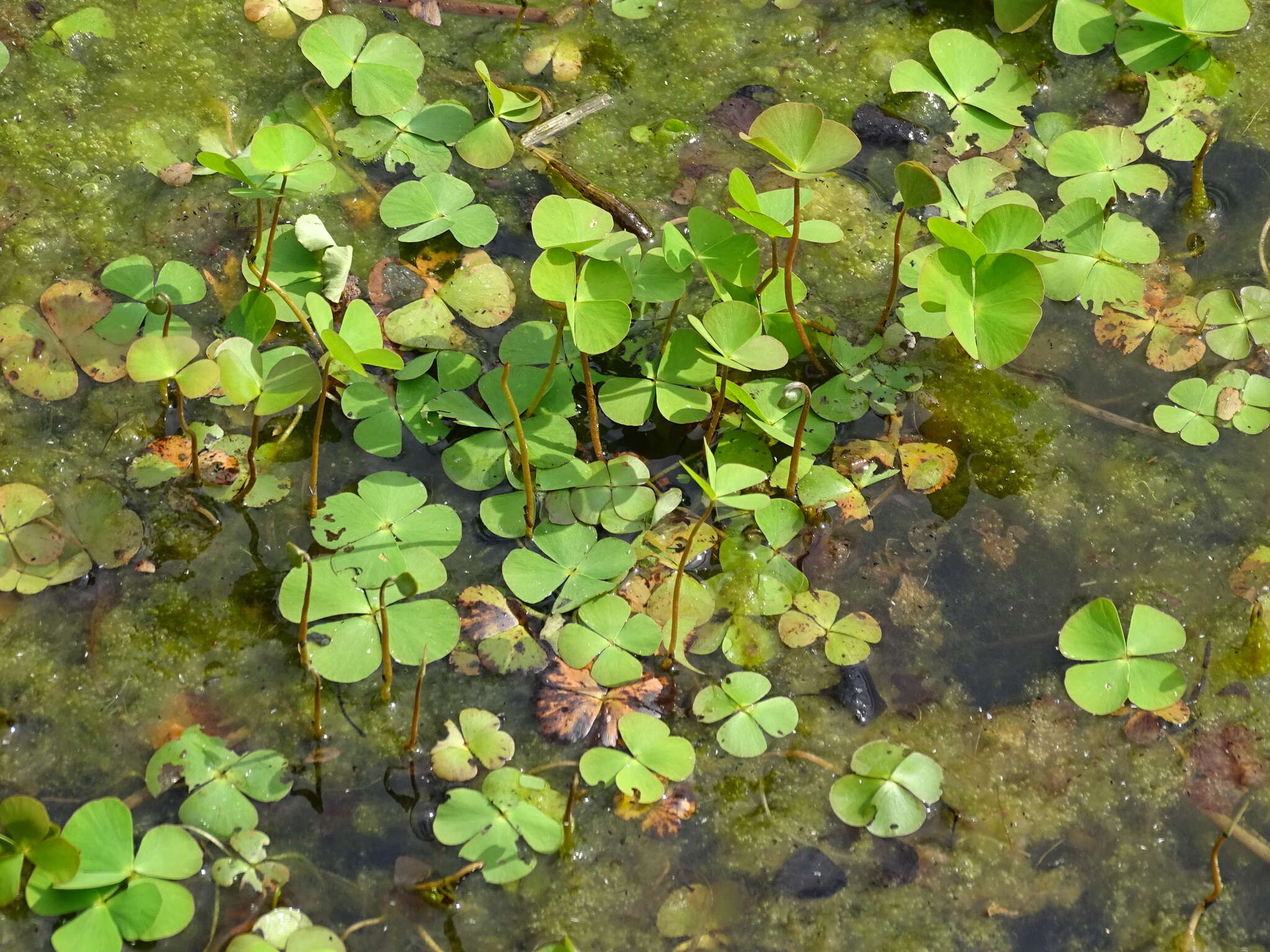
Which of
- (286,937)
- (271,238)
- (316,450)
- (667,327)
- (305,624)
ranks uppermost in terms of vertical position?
(271,238)

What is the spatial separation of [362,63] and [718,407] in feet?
3.71

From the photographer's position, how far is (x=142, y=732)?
160cm

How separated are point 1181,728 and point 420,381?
145 cm

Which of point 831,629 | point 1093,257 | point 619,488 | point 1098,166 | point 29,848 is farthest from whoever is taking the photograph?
point 1098,166

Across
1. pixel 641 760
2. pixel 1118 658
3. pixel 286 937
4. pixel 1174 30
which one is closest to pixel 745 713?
pixel 641 760

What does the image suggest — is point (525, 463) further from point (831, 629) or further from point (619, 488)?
point (831, 629)

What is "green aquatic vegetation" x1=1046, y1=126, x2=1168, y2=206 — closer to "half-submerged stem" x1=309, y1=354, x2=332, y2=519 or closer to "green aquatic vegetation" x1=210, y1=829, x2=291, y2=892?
"half-submerged stem" x1=309, y1=354, x2=332, y2=519

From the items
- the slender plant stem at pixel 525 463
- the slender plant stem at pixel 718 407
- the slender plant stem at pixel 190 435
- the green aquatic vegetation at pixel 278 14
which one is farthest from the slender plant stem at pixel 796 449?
the green aquatic vegetation at pixel 278 14

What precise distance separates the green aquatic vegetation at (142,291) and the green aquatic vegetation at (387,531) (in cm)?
49

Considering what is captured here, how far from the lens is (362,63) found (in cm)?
221

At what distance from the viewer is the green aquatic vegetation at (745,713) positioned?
5.37ft

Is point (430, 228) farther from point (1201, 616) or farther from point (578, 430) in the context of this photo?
point (1201, 616)

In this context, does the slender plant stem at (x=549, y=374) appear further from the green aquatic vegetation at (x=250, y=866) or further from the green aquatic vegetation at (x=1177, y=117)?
the green aquatic vegetation at (x=1177, y=117)

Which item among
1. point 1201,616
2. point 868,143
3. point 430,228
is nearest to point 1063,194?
point 868,143
